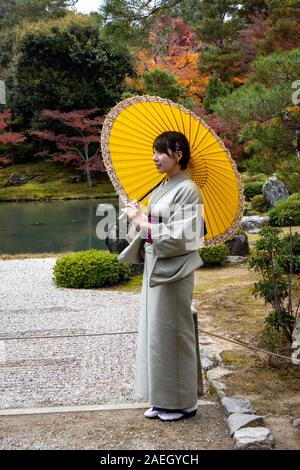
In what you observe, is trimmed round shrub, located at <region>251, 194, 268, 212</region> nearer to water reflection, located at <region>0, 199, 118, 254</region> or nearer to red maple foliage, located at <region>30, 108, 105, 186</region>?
water reflection, located at <region>0, 199, 118, 254</region>

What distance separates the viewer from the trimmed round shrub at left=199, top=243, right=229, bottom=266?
8492 mm

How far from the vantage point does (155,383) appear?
2.97 metres

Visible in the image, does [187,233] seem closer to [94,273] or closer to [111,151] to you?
[111,151]

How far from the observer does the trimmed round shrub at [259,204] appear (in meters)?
14.6

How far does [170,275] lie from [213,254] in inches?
227

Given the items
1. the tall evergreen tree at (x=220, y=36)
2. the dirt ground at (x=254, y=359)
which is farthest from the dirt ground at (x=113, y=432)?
the tall evergreen tree at (x=220, y=36)

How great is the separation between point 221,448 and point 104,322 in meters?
3.19

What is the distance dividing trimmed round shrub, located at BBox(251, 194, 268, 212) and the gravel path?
26.6 feet

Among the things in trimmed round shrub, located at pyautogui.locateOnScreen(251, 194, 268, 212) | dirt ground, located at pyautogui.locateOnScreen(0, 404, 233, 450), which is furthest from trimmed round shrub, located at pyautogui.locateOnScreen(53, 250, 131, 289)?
trimmed round shrub, located at pyautogui.locateOnScreen(251, 194, 268, 212)

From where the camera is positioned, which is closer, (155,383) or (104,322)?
(155,383)

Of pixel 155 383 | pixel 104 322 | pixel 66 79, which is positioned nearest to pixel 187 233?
pixel 155 383

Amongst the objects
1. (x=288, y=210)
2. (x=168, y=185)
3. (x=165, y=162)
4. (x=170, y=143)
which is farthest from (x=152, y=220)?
(x=288, y=210)

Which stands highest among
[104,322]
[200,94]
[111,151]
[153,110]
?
[200,94]
